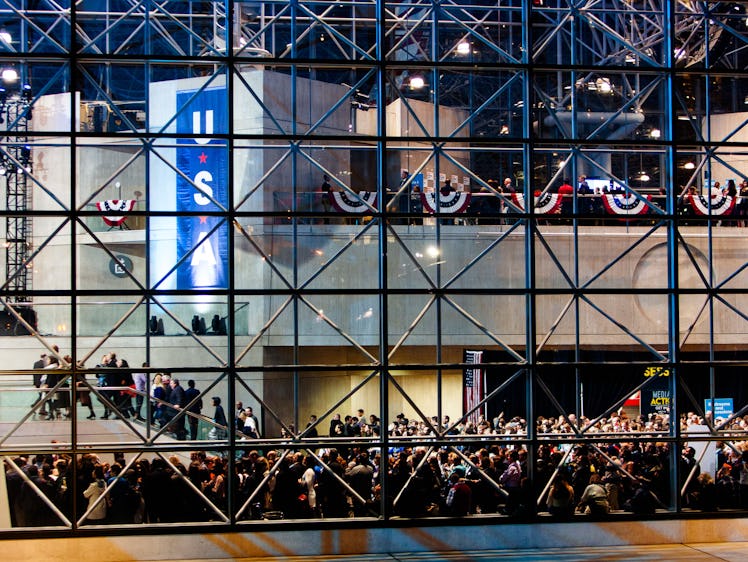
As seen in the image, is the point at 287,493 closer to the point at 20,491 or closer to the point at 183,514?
the point at 183,514

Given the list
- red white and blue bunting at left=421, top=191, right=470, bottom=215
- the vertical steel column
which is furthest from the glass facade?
red white and blue bunting at left=421, top=191, right=470, bottom=215

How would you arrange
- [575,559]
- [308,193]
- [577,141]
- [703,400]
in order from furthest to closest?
[703,400], [308,193], [577,141], [575,559]

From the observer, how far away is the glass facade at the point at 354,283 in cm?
1276

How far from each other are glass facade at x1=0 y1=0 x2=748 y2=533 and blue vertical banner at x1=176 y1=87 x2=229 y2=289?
0.06 m

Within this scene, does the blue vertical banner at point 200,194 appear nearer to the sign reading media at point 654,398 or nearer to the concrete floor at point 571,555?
the concrete floor at point 571,555

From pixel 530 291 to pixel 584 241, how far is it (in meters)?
6.61

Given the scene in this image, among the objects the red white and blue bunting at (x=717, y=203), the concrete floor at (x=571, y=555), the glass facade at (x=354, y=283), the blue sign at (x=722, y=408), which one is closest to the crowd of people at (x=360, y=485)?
the glass facade at (x=354, y=283)

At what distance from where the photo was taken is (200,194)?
16766 millimetres

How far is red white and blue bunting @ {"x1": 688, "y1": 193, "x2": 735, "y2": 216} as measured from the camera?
17.1m

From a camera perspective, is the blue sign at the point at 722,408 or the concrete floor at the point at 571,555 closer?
the concrete floor at the point at 571,555

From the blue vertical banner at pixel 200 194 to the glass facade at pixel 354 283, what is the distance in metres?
0.06

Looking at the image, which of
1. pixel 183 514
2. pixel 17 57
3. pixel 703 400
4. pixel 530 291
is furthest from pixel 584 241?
pixel 17 57

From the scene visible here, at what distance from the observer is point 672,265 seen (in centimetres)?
1345

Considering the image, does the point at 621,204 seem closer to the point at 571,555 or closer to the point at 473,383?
the point at 473,383
